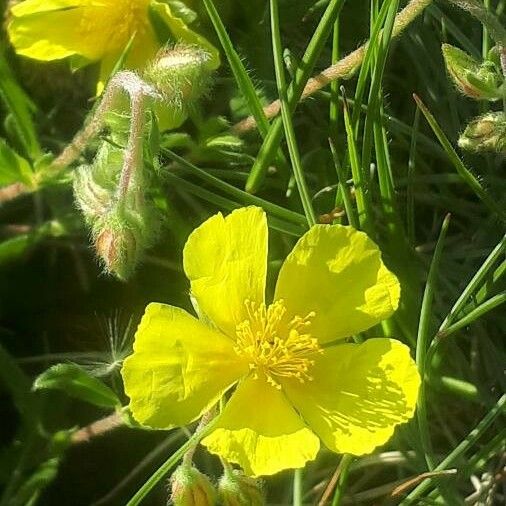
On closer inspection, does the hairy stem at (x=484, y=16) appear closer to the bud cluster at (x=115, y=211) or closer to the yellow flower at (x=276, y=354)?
the yellow flower at (x=276, y=354)

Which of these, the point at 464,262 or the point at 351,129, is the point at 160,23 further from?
the point at 464,262

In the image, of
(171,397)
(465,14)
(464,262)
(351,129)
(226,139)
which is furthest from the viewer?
(465,14)

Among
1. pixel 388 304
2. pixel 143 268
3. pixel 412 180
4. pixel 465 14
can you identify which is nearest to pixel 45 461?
pixel 143 268

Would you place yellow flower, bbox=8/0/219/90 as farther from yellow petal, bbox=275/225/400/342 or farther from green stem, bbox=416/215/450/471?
green stem, bbox=416/215/450/471

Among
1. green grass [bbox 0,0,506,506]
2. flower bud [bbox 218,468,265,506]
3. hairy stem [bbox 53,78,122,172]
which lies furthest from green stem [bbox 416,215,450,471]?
hairy stem [bbox 53,78,122,172]

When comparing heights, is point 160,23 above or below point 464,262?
above

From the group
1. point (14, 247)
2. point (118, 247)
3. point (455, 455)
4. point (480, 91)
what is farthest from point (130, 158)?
point (455, 455)

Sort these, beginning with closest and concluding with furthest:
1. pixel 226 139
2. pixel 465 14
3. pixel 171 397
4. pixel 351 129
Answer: pixel 171 397
pixel 351 129
pixel 226 139
pixel 465 14
